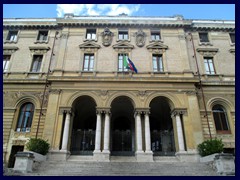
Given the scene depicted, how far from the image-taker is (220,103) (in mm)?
16453

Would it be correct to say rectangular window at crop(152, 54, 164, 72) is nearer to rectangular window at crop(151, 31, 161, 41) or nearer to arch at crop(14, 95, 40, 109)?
rectangular window at crop(151, 31, 161, 41)

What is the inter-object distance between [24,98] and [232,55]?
819 inches

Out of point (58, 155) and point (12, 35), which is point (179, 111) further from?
point (12, 35)

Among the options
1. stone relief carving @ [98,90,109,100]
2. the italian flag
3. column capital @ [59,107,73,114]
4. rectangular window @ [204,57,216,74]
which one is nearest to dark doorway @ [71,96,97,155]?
column capital @ [59,107,73,114]

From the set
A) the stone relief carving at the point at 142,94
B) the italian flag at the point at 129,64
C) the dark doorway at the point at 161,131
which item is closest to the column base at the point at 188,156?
the dark doorway at the point at 161,131

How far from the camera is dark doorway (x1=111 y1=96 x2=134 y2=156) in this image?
16453mm

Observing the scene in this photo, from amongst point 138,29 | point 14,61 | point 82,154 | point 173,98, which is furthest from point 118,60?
point 14,61

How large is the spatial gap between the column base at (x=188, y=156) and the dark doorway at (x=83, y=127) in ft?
22.6

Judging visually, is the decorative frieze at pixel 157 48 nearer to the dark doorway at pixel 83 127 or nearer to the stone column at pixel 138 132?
the stone column at pixel 138 132

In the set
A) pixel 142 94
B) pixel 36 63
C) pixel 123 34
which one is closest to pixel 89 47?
pixel 123 34

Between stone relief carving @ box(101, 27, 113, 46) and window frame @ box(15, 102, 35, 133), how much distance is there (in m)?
9.23

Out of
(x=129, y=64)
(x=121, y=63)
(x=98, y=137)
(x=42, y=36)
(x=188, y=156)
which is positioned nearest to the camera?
(x=188, y=156)

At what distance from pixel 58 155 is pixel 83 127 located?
5.97 m

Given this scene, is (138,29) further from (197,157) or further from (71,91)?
(197,157)
